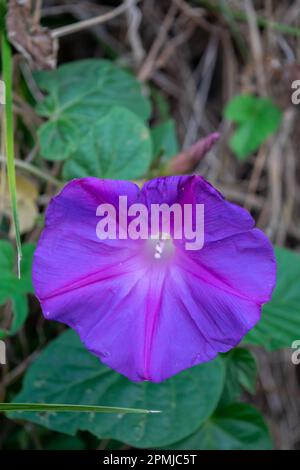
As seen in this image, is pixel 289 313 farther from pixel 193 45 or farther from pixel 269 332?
pixel 193 45

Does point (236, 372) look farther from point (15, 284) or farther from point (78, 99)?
point (78, 99)

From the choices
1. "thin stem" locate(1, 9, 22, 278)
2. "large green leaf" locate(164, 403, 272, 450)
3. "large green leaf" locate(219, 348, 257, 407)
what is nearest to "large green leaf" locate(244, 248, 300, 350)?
"large green leaf" locate(219, 348, 257, 407)

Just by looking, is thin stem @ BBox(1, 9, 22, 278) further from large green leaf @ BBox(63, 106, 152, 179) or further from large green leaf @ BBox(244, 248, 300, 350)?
large green leaf @ BBox(244, 248, 300, 350)

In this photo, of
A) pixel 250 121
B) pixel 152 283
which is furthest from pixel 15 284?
pixel 250 121

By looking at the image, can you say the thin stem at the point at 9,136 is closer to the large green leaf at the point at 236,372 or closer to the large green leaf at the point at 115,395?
the large green leaf at the point at 115,395
